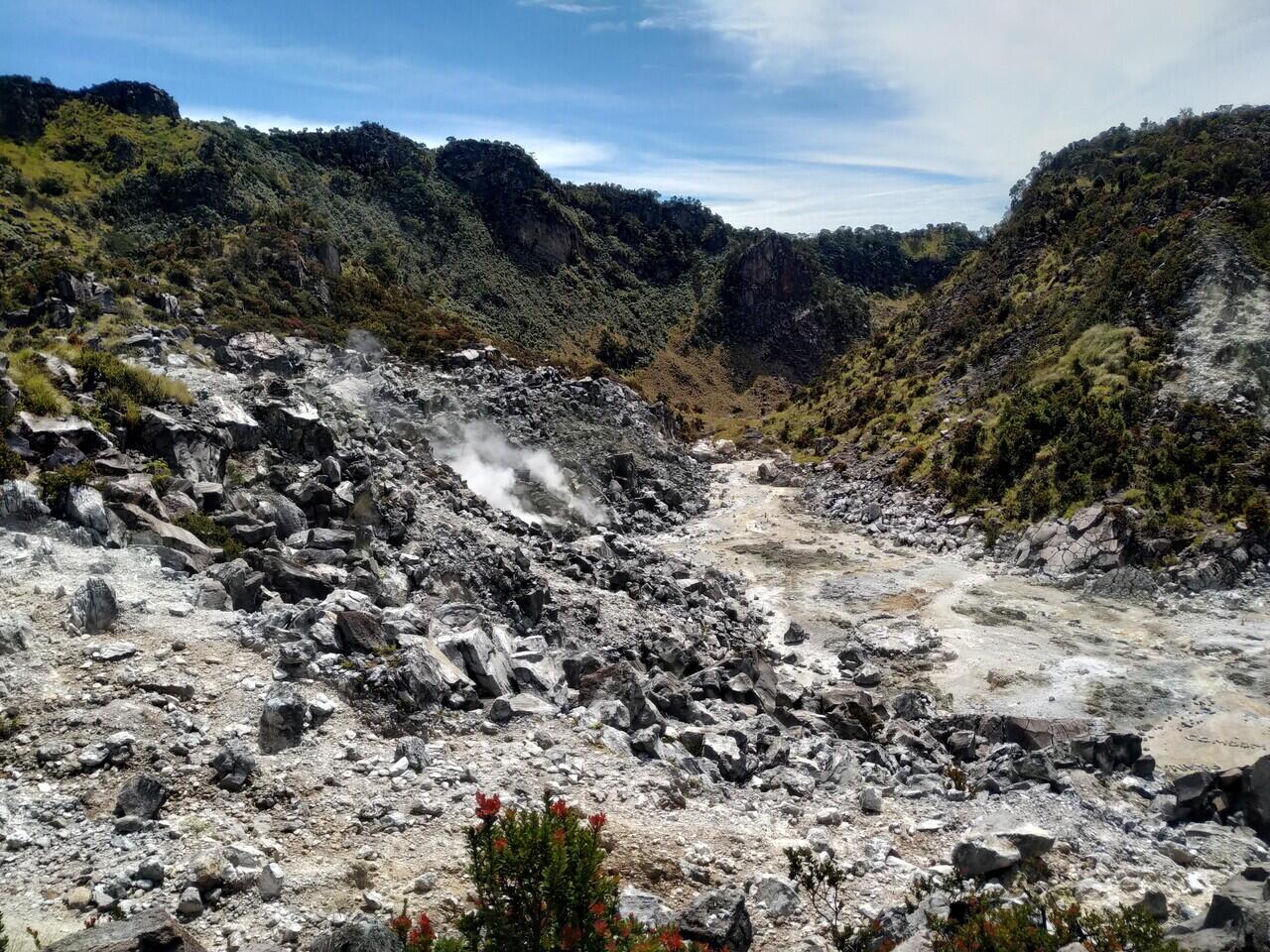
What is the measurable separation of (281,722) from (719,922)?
6243 millimetres

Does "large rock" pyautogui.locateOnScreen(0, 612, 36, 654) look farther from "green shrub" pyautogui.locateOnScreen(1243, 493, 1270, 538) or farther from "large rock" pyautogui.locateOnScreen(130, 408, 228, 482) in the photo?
"green shrub" pyautogui.locateOnScreen(1243, 493, 1270, 538)

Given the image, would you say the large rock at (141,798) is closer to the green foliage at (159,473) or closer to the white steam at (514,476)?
the green foliage at (159,473)

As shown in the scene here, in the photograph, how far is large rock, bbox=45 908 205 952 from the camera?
5688mm

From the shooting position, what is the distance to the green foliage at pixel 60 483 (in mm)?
13484

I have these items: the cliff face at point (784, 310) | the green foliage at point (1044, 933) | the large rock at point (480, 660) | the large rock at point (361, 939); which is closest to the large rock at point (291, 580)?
the large rock at point (480, 660)

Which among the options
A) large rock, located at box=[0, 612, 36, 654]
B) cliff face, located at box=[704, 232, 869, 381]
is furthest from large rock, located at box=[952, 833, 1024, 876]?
cliff face, located at box=[704, 232, 869, 381]

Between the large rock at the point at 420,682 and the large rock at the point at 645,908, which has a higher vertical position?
the large rock at the point at 420,682

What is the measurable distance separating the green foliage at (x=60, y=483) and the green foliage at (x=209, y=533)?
1862 mm

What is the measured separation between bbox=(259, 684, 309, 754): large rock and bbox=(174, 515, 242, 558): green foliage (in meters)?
6.05

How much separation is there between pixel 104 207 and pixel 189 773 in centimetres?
6360

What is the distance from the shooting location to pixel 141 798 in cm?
816

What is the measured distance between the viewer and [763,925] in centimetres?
858

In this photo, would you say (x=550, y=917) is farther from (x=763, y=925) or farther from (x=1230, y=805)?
(x=1230, y=805)

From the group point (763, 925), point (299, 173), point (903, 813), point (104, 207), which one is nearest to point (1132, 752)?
point (903, 813)
